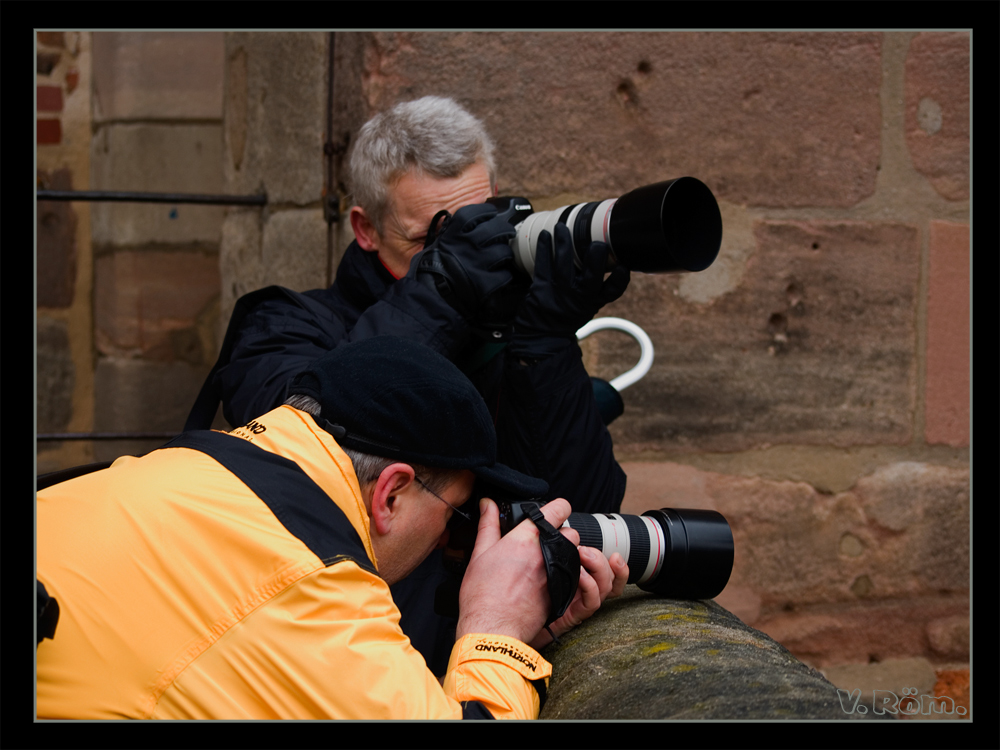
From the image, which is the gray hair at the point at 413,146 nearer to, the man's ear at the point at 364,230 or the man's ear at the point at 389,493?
the man's ear at the point at 364,230

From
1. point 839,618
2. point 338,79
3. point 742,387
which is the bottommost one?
point 839,618

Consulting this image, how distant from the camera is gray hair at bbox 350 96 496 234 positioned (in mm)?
1433

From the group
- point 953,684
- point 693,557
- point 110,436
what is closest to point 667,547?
point 693,557

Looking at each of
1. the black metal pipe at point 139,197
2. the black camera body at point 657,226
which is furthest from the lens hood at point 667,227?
the black metal pipe at point 139,197

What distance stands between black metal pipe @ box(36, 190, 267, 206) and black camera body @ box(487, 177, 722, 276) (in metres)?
1.04

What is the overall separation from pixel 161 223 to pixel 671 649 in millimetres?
1966

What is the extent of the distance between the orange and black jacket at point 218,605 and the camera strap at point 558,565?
17 centimetres

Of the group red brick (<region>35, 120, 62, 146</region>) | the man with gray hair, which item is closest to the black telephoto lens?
the man with gray hair

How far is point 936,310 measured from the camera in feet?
5.81

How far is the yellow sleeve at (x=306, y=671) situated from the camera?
736 mm

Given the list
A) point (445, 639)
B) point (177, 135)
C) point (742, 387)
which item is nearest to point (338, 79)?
point (177, 135)

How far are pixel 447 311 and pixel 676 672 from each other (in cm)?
59

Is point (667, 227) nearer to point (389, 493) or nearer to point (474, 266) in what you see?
point (474, 266)

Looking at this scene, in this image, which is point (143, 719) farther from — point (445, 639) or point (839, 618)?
point (839, 618)
